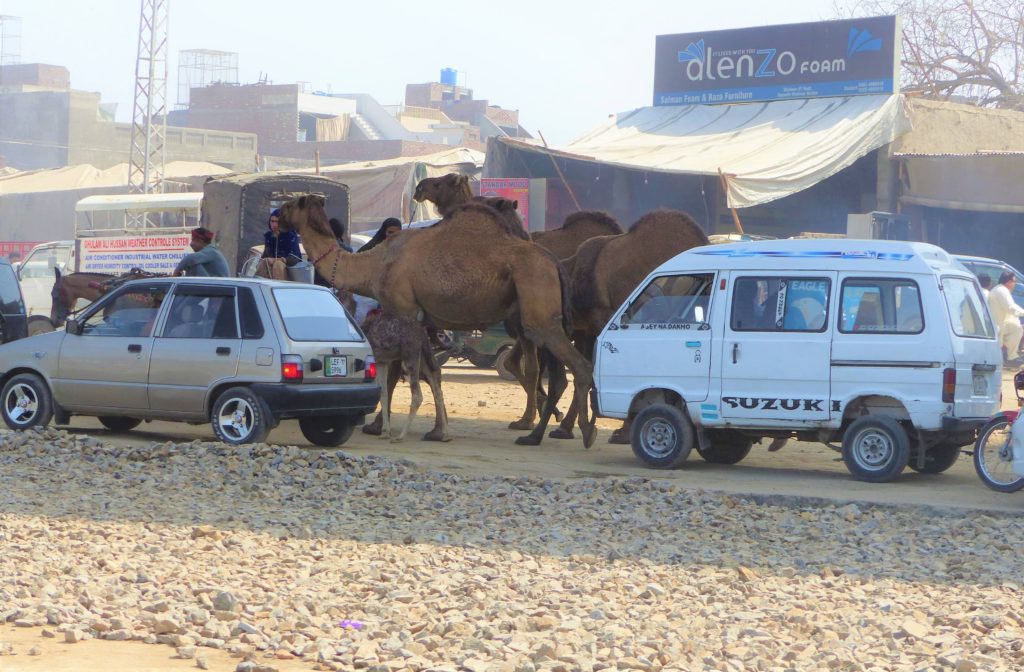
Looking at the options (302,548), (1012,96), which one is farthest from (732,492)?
(1012,96)

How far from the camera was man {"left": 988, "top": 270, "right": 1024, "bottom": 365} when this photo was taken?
21.6 m

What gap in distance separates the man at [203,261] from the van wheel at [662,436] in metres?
5.32

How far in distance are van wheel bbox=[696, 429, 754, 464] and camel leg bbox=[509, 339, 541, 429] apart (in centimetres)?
230

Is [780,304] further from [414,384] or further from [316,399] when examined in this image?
[316,399]

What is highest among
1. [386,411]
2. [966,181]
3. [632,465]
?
[966,181]

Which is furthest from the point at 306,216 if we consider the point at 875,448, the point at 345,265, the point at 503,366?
the point at 875,448

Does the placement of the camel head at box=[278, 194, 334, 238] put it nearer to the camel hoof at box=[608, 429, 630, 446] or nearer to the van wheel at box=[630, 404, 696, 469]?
the camel hoof at box=[608, 429, 630, 446]

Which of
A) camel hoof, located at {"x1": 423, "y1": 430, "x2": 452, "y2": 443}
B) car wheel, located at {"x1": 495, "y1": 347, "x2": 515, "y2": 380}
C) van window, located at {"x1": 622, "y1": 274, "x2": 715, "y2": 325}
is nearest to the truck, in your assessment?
car wheel, located at {"x1": 495, "y1": 347, "x2": 515, "y2": 380}

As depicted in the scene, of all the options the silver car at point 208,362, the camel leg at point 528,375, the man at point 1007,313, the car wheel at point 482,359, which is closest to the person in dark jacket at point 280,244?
the camel leg at point 528,375

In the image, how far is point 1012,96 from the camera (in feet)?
126

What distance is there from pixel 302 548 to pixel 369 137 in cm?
6702

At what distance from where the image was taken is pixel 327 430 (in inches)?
532

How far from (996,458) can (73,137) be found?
209ft

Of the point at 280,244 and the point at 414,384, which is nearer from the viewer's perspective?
the point at 414,384
